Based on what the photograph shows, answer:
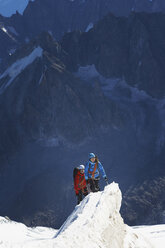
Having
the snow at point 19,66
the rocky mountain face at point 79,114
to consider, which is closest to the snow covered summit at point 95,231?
the rocky mountain face at point 79,114

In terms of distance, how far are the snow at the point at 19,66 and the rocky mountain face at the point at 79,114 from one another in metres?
0.54

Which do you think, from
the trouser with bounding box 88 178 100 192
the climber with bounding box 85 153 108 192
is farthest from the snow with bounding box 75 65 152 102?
the climber with bounding box 85 153 108 192

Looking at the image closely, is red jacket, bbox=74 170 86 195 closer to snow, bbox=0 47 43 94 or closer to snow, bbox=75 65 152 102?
snow, bbox=75 65 152 102

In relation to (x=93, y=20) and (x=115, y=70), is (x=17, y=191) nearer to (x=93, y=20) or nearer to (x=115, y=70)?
(x=115, y=70)

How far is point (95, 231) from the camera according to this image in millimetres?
13852

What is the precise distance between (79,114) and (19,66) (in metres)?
38.0

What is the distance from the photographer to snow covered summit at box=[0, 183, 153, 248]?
12.0m

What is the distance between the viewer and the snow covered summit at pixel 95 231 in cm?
1204

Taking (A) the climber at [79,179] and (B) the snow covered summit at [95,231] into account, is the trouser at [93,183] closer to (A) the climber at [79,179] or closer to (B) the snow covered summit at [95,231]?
(A) the climber at [79,179]

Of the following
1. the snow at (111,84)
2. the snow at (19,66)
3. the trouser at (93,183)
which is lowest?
the trouser at (93,183)

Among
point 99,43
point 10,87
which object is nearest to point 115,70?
point 99,43

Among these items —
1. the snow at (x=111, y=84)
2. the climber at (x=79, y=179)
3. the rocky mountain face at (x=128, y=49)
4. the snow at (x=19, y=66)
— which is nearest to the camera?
the climber at (x=79, y=179)

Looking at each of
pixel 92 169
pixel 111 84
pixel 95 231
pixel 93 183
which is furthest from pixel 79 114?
pixel 95 231

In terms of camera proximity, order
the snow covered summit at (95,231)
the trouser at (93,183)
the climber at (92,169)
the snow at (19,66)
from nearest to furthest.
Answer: the snow covered summit at (95,231) < the climber at (92,169) < the trouser at (93,183) < the snow at (19,66)
